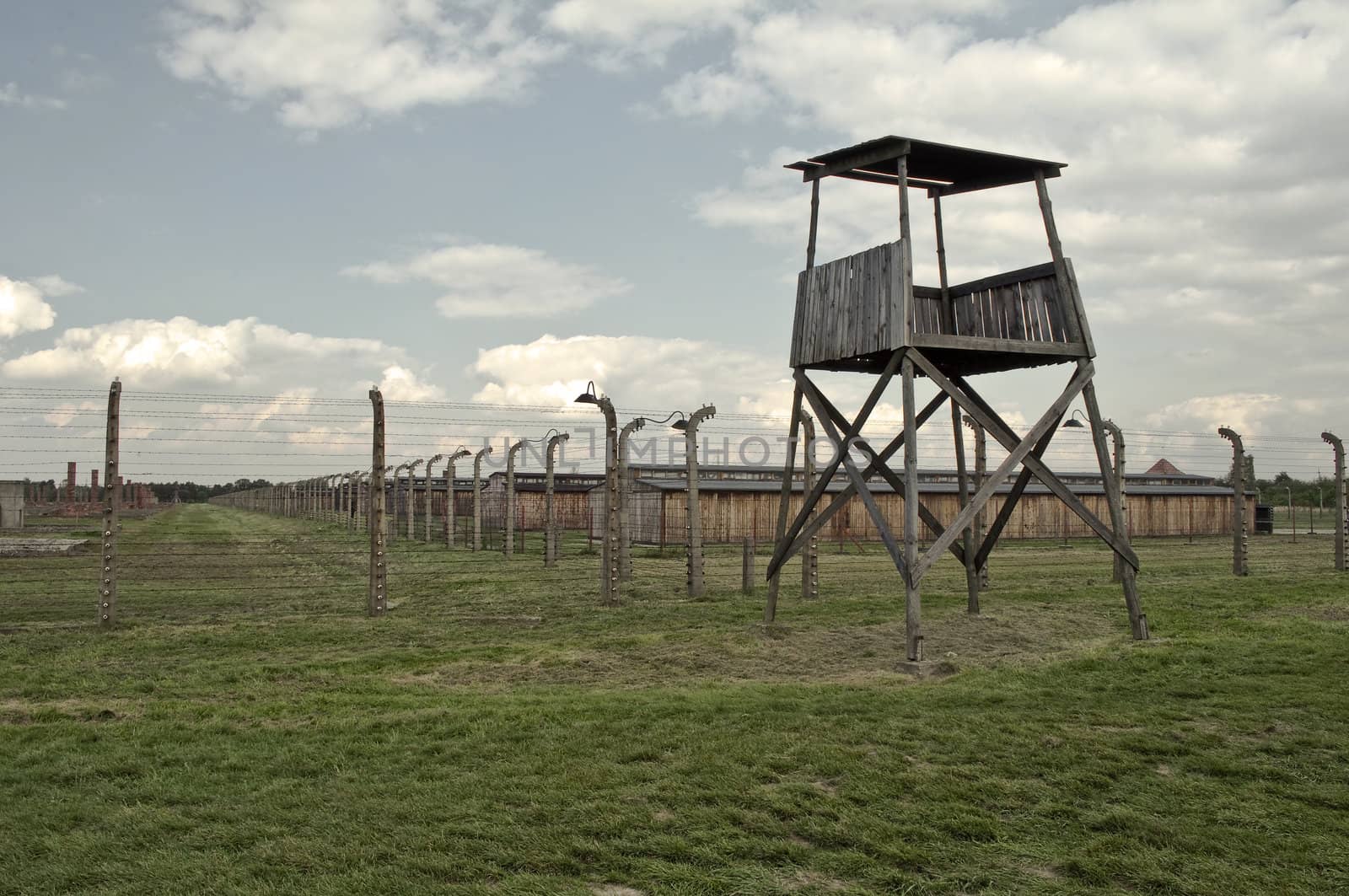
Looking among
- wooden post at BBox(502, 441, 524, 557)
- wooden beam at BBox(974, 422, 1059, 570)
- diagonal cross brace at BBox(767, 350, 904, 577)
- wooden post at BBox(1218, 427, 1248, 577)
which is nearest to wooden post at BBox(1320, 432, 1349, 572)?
wooden post at BBox(1218, 427, 1248, 577)

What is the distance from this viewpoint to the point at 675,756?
6688mm

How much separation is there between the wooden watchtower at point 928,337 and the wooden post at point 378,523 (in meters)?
5.85

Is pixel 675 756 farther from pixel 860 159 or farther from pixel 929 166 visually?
pixel 929 166

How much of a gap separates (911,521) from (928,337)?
81.7 inches

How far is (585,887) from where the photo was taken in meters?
4.64

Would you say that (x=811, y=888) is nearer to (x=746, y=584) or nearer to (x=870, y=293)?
(x=870, y=293)

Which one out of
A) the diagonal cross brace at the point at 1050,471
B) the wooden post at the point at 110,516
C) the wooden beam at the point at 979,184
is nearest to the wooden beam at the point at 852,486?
the diagonal cross brace at the point at 1050,471

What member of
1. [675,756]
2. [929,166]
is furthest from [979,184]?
[675,756]

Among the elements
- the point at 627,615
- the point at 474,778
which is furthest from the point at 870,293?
the point at 474,778

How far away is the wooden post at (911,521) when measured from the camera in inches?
403

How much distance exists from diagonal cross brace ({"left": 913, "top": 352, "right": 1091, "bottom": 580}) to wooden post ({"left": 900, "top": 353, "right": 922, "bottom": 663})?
0.44ft

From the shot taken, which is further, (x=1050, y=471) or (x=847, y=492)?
(x=847, y=492)

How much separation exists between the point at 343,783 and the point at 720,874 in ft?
8.81

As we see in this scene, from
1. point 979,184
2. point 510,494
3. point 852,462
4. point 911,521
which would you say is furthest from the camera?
point 510,494
